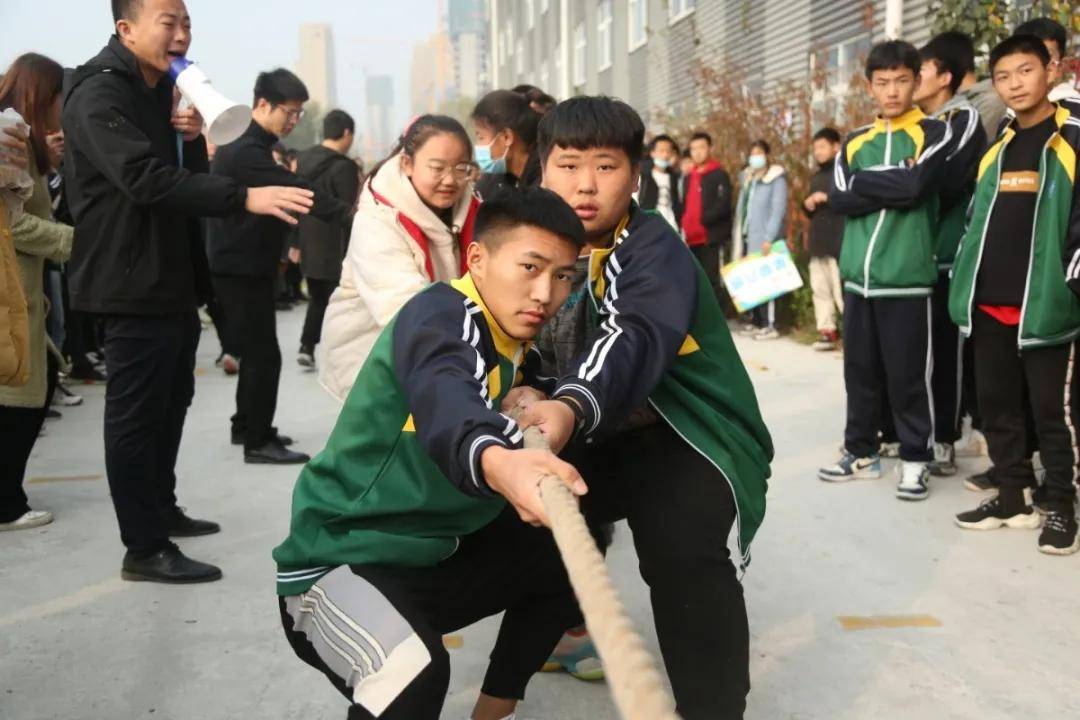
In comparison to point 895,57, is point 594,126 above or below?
below

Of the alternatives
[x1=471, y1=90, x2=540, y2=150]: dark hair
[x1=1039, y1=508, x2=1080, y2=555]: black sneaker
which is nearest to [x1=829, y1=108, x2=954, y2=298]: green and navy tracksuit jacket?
[x1=1039, y1=508, x2=1080, y2=555]: black sneaker

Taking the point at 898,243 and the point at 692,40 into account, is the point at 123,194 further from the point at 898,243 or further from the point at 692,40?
the point at 692,40

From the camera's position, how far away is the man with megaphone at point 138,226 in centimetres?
337

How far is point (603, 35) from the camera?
2500cm

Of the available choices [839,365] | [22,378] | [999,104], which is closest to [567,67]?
[839,365]

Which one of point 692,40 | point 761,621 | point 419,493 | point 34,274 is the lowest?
point 761,621

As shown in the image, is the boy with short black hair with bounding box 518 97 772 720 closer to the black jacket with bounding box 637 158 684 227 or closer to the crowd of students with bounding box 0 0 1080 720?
the crowd of students with bounding box 0 0 1080 720

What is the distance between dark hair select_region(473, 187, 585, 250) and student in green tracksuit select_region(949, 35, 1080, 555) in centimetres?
232

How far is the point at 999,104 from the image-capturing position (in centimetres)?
505

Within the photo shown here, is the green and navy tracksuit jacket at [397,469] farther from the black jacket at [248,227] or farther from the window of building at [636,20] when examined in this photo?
the window of building at [636,20]

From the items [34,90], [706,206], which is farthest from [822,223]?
[34,90]

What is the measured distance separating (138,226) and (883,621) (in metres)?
2.66

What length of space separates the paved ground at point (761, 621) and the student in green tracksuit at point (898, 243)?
0.40 meters

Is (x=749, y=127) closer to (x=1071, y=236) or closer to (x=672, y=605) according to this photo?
(x=1071, y=236)
